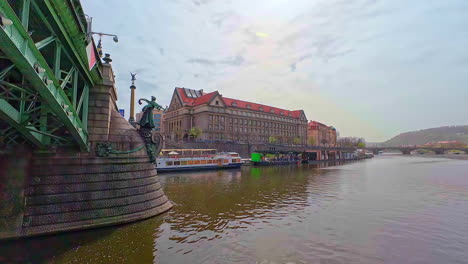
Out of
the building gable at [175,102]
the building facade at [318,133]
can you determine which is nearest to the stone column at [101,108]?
the building gable at [175,102]

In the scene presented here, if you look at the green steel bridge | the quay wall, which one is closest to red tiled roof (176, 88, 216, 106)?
the quay wall

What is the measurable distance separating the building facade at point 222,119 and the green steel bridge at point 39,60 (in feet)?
228

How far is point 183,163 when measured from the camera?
48.1m

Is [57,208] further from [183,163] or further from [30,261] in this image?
[183,163]

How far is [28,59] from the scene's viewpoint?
6043mm

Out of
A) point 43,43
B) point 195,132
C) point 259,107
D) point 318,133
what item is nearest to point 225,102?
point 259,107

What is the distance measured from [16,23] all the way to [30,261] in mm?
8635

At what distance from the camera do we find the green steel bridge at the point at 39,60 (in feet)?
18.7

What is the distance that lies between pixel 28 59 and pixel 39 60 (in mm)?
613

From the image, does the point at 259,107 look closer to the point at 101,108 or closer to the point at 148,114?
the point at 148,114

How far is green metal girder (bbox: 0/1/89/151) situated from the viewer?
5200 mm

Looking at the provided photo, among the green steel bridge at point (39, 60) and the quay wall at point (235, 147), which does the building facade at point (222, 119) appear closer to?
the quay wall at point (235, 147)

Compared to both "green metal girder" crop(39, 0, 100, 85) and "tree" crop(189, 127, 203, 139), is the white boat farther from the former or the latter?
"green metal girder" crop(39, 0, 100, 85)

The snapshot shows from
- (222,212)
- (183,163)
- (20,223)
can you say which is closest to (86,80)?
(20,223)
